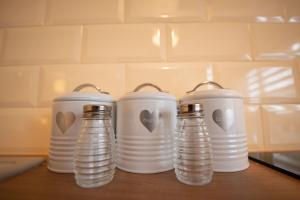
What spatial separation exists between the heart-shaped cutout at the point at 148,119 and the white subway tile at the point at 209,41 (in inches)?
10.6

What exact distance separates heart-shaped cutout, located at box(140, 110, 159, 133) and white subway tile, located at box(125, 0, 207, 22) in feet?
1.20

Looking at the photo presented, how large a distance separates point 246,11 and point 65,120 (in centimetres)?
63

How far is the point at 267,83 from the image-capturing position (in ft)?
1.66

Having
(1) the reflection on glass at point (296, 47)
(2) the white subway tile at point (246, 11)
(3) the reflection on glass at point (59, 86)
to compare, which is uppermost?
(2) the white subway tile at point (246, 11)

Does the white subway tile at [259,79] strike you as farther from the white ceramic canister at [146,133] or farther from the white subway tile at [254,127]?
the white ceramic canister at [146,133]

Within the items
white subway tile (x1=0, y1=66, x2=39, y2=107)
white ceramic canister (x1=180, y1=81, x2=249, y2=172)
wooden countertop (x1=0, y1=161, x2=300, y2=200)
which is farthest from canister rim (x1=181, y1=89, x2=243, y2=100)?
white subway tile (x1=0, y1=66, x2=39, y2=107)

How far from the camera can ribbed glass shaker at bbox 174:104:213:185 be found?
27 centimetres

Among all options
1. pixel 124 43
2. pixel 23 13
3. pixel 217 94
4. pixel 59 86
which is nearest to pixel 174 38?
pixel 124 43

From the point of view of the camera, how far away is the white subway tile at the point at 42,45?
1.72 ft

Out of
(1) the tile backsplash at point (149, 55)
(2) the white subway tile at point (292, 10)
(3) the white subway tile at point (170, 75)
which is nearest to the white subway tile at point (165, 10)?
(1) the tile backsplash at point (149, 55)

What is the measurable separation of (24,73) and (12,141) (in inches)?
8.5

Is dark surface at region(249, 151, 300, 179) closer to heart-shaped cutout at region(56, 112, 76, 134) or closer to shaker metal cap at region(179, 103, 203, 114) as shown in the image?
shaker metal cap at region(179, 103, 203, 114)

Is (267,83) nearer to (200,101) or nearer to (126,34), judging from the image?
(200,101)

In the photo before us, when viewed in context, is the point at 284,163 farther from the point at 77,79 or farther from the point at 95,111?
the point at 77,79
